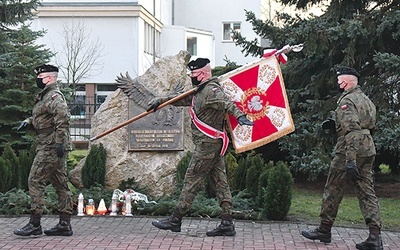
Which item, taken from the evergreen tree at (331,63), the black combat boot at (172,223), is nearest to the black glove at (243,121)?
the black combat boot at (172,223)

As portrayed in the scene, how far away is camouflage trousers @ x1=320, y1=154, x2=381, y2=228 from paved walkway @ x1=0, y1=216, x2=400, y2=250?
1.59 ft

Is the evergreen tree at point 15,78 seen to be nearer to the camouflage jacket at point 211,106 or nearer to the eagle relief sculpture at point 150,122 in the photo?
the eagle relief sculpture at point 150,122

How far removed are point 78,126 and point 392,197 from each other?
44.6ft

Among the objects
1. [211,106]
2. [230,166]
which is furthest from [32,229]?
[230,166]

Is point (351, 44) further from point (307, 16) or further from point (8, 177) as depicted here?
point (8, 177)

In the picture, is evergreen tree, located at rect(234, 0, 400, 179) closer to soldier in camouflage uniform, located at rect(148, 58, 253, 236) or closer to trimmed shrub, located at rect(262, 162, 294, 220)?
trimmed shrub, located at rect(262, 162, 294, 220)

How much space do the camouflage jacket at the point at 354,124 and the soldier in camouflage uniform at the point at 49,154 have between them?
11.1 feet

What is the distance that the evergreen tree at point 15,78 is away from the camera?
1482cm

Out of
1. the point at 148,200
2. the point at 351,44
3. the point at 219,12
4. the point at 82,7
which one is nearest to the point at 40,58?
the point at 148,200

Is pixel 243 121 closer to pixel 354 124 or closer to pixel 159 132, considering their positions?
pixel 354 124

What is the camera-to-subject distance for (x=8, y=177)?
36.7 ft

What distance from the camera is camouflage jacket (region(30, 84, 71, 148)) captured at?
27.0ft

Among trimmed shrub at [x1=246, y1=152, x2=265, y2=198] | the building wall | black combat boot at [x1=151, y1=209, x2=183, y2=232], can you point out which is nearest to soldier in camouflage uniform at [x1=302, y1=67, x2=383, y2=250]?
black combat boot at [x1=151, y1=209, x2=183, y2=232]

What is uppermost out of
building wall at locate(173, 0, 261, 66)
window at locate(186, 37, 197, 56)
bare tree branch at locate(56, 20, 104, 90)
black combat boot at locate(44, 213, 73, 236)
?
building wall at locate(173, 0, 261, 66)
